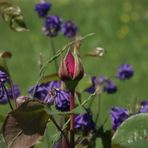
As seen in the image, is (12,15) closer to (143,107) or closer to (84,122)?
(84,122)

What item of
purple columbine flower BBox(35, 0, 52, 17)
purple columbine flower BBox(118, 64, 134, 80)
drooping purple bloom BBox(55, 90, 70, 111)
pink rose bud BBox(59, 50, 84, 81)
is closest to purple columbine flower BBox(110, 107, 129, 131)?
drooping purple bloom BBox(55, 90, 70, 111)

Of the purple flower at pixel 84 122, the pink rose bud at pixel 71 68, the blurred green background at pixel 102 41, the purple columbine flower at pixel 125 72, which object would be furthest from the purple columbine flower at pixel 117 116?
the blurred green background at pixel 102 41

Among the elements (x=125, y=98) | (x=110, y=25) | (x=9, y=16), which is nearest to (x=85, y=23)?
(x=110, y=25)

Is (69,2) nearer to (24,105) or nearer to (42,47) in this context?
(42,47)

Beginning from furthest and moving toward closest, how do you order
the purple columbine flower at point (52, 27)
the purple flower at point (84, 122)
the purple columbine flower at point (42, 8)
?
the purple columbine flower at point (42, 8), the purple columbine flower at point (52, 27), the purple flower at point (84, 122)

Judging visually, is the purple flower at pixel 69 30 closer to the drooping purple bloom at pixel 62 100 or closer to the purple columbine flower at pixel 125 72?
the purple columbine flower at pixel 125 72

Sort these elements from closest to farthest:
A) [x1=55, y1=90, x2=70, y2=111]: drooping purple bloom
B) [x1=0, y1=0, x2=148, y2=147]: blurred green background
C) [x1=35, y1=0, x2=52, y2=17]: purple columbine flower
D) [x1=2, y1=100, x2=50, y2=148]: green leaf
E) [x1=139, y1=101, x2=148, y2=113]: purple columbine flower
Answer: [x1=2, y1=100, x2=50, y2=148]: green leaf, [x1=55, y1=90, x2=70, y2=111]: drooping purple bloom, [x1=139, y1=101, x2=148, y2=113]: purple columbine flower, [x1=35, y1=0, x2=52, y2=17]: purple columbine flower, [x1=0, y1=0, x2=148, y2=147]: blurred green background

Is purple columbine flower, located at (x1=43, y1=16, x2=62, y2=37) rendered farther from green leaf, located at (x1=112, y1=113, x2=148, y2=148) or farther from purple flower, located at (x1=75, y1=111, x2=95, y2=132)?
green leaf, located at (x1=112, y1=113, x2=148, y2=148)
